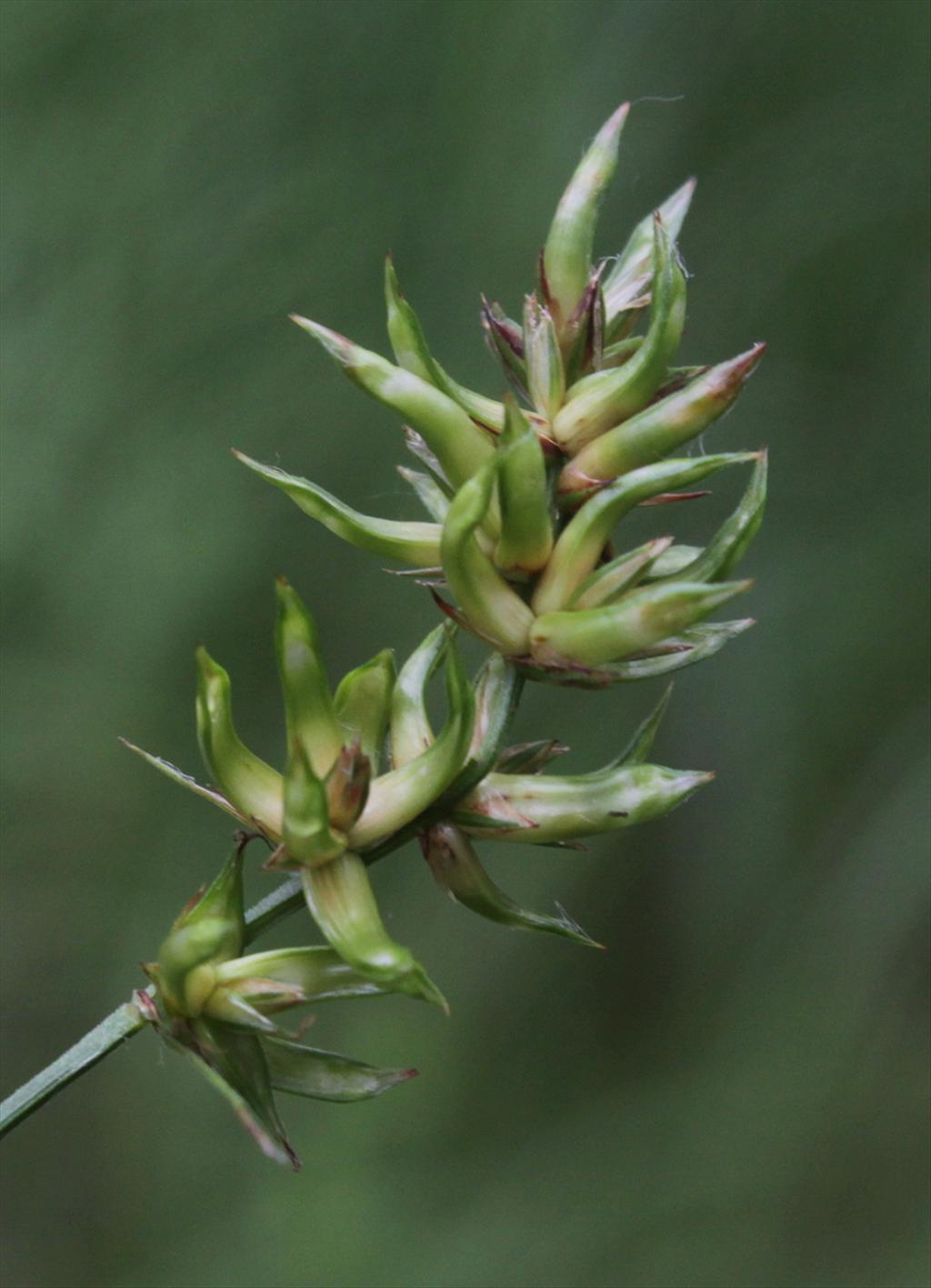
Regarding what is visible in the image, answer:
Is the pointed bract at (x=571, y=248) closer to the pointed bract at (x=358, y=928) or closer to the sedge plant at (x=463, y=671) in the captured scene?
the sedge plant at (x=463, y=671)

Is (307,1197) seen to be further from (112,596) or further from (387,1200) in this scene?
(112,596)

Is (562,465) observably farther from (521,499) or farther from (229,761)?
(229,761)

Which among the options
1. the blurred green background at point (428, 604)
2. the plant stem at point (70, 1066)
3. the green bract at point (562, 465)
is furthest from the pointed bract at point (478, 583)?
the blurred green background at point (428, 604)

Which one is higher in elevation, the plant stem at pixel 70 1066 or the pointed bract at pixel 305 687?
the pointed bract at pixel 305 687

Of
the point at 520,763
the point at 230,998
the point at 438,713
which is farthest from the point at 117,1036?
the point at 438,713

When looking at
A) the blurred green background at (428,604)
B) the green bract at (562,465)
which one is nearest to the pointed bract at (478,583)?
the green bract at (562,465)

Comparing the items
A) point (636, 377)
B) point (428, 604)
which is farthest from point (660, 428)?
point (428, 604)

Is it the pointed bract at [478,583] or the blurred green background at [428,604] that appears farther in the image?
the blurred green background at [428,604]

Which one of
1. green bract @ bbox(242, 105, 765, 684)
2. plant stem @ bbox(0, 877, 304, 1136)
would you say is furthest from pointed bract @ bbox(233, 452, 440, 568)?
plant stem @ bbox(0, 877, 304, 1136)
